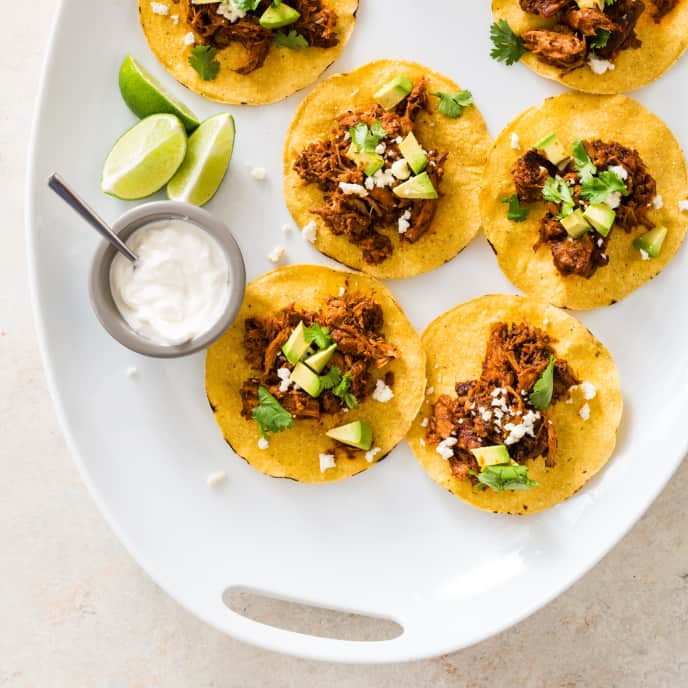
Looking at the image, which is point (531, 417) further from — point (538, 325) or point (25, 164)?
point (25, 164)

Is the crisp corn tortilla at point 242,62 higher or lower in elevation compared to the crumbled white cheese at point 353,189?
higher

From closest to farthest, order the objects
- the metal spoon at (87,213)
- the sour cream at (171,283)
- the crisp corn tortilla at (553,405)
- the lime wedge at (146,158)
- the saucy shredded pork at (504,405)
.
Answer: the metal spoon at (87,213) < the sour cream at (171,283) < the lime wedge at (146,158) < the saucy shredded pork at (504,405) < the crisp corn tortilla at (553,405)

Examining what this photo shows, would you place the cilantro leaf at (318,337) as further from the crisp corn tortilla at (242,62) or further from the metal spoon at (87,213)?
the crisp corn tortilla at (242,62)

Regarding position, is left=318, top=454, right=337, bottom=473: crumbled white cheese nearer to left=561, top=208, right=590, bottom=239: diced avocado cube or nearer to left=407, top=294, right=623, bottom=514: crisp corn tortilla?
left=407, top=294, right=623, bottom=514: crisp corn tortilla

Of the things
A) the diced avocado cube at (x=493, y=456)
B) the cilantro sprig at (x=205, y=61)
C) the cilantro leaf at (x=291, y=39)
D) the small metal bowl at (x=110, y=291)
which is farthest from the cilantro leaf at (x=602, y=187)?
the cilantro sprig at (x=205, y=61)

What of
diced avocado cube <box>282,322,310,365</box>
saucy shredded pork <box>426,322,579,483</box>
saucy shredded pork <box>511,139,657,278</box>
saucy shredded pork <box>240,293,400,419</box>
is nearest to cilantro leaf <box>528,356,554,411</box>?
saucy shredded pork <box>426,322,579,483</box>
